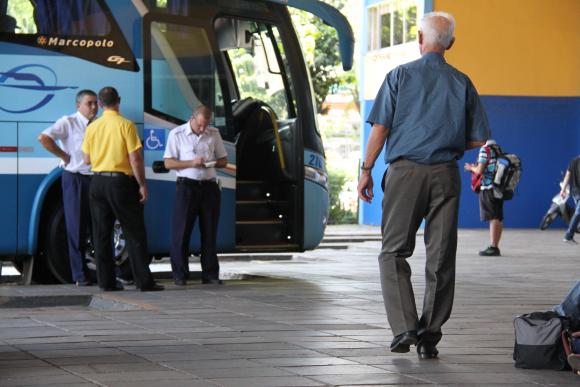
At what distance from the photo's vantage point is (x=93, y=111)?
13.0 metres

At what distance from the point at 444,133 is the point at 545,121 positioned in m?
25.9

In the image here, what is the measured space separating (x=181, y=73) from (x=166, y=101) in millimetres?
350

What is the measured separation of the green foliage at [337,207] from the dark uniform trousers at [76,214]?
2195 cm

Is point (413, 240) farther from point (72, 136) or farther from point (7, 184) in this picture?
point (7, 184)

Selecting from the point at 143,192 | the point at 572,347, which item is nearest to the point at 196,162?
the point at 143,192

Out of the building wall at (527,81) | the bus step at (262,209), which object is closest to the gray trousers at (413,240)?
the bus step at (262,209)

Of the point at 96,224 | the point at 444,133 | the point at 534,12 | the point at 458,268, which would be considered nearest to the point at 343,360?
the point at 444,133

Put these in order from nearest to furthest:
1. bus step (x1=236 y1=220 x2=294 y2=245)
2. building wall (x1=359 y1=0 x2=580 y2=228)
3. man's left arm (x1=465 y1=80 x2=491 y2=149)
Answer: man's left arm (x1=465 y1=80 x2=491 y2=149) < bus step (x1=236 y1=220 x2=294 y2=245) < building wall (x1=359 y1=0 x2=580 y2=228)

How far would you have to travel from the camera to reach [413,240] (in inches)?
320

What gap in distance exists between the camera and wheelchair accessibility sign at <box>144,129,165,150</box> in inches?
538

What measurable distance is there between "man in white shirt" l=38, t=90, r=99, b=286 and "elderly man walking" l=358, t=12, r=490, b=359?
18.2ft

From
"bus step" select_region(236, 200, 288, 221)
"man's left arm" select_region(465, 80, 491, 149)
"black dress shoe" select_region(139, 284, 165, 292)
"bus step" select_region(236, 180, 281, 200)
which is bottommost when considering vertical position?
"black dress shoe" select_region(139, 284, 165, 292)

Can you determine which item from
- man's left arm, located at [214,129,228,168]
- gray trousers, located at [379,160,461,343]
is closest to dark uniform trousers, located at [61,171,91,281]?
man's left arm, located at [214,129,228,168]

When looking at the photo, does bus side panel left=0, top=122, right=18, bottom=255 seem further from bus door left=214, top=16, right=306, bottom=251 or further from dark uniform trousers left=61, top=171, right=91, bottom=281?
bus door left=214, top=16, right=306, bottom=251
